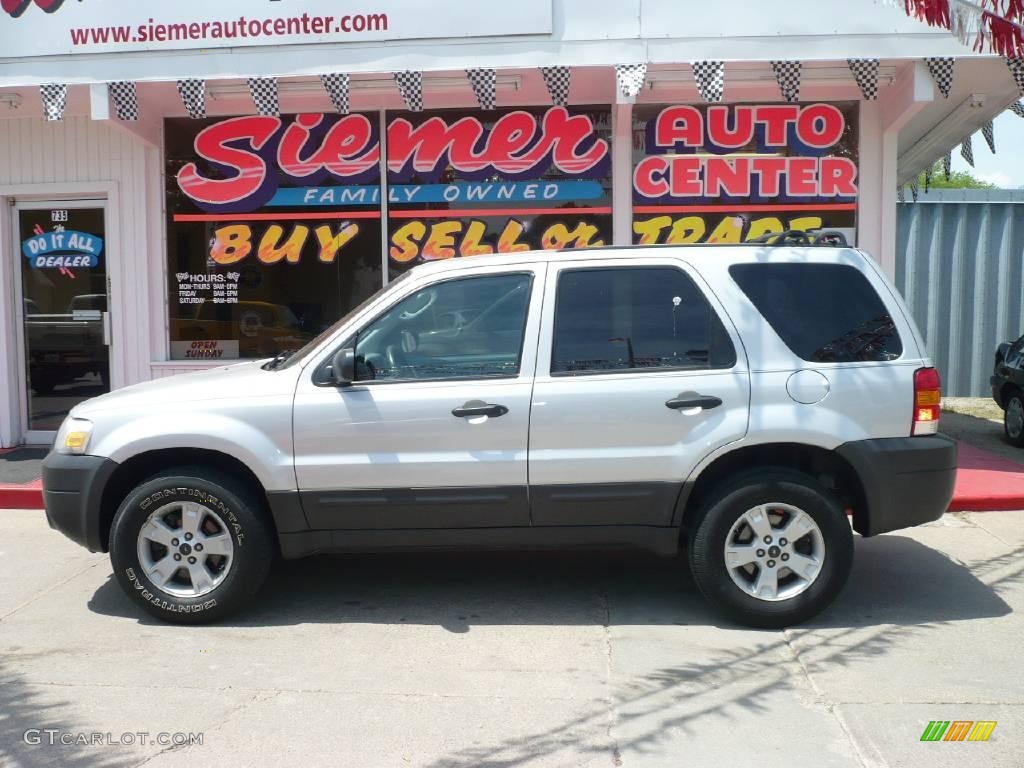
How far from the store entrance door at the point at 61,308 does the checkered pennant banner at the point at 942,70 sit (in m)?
7.55

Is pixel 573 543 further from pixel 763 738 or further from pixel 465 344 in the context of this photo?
pixel 763 738

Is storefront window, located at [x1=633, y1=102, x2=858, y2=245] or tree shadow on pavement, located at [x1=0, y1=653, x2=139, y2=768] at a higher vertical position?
storefront window, located at [x1=633, y1=102, x2=858, y2=245]

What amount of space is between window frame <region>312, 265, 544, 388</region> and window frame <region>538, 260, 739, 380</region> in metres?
0.11

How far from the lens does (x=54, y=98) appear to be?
27.1 ft

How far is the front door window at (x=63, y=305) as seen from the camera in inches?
373

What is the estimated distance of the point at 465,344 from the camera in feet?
16.4

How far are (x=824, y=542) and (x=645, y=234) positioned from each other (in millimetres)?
4684

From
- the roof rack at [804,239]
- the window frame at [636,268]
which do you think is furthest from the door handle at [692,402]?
the roof rack at [804,239]

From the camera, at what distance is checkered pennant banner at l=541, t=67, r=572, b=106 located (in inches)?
318

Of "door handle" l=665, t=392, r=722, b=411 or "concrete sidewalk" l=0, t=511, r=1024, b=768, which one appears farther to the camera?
"door handle" l=665, t=392, r=722, b=411

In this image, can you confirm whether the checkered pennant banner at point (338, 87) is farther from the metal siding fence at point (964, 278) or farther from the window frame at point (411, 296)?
the metal siding fence at point (964, 278)

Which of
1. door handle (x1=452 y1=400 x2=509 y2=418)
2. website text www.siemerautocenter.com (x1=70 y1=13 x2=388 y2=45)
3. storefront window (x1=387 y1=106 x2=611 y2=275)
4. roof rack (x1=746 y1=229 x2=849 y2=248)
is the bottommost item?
door handle (x1=452 y1=400 x2=509 y2=418)

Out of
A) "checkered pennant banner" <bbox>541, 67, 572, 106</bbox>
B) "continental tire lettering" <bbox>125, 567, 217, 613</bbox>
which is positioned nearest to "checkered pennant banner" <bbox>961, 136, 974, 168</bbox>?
"checkered pennant banner" <bbox>541, 67, 572, 106</bbox>

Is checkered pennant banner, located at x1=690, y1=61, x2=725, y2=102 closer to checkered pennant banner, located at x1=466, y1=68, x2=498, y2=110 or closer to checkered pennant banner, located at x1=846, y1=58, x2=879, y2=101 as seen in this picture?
checkered pennant banner, located at x1=846, y1=58, x2=879, y2=101
